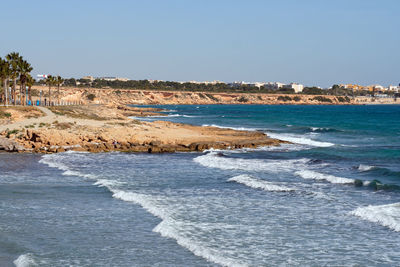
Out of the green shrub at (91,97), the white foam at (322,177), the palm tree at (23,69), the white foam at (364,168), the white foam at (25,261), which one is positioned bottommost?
the white foam at (25,261)

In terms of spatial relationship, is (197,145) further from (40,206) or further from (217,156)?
(40,206)

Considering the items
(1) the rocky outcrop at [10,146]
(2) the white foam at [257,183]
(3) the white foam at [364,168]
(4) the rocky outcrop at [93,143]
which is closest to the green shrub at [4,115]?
(4) the rocky outcrop at [93,143]

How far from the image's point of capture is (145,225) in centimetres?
1517

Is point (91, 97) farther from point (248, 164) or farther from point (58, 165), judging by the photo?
point (248, 164)

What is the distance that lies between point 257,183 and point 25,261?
1223 centimetres

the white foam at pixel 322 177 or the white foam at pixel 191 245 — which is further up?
the white foam at pixel 322 177

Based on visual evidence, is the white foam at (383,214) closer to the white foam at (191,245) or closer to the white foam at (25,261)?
the white foam at (191,245)

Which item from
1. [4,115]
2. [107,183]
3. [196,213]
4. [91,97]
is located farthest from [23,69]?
[91,97]

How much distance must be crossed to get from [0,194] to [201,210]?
25.7ft

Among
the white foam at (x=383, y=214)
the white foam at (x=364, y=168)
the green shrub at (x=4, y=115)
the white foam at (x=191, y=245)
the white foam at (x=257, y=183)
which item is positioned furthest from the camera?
the green shrub at (x=4, y=115)

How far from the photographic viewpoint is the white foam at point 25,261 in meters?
11.5

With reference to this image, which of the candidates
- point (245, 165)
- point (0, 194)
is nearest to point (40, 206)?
point (0, 194)

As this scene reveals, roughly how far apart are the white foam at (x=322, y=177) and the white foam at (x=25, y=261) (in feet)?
48.8

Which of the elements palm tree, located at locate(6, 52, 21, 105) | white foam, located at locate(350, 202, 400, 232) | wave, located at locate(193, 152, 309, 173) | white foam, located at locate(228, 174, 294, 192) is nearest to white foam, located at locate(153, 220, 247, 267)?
white foam, located at locate(350, 202, 400, 232)
